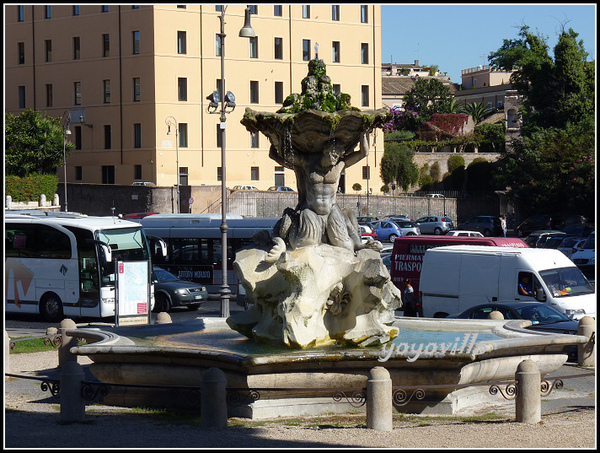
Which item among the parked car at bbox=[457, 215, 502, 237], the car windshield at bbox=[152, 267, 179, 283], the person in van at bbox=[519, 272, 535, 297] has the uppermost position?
the parked car at bbox=[457, 215, 502, 237]

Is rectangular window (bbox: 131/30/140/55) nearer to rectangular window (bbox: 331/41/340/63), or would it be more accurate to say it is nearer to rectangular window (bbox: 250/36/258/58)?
rectangular window (bbox: 250/36/258/58)

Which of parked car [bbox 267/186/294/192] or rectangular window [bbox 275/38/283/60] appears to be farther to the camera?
rectangular window [bbox 275/38/283/60]

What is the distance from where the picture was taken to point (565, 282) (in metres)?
22.6

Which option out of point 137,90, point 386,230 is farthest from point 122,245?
point 137,90

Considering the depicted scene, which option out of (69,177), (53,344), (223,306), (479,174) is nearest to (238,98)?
(69,177)

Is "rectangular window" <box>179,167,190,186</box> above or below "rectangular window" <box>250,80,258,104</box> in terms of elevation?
below

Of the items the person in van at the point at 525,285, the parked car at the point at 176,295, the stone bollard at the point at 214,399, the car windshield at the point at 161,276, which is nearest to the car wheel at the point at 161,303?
the parked car at the point at 176,295

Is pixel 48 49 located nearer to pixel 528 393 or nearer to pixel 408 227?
pixel 408 227

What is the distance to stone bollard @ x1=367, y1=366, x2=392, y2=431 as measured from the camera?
10.9 meters

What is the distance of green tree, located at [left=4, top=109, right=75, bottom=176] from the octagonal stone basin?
183ft

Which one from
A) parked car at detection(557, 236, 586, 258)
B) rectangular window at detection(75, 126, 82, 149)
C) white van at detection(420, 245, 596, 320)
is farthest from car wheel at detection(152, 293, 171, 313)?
rectangular window at detection(75, 126, 82, 149)

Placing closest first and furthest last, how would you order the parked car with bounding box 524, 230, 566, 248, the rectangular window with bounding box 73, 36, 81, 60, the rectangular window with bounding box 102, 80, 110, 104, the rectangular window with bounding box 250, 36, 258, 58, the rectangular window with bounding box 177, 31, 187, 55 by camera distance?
1. the parked car with bounding box 524, 230, 566, 248
2. the rectangular window with bounding box 177, 31, 187, 55
3. the rectangular window with bounding box 250, 36, 258, 58
4. the rectangular window with bounding box 102, 80, 110, 104
5. the rectangular window with bounding box 73, 36, 81, 60

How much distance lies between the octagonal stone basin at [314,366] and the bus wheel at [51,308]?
14.5m

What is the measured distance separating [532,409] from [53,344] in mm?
10039
